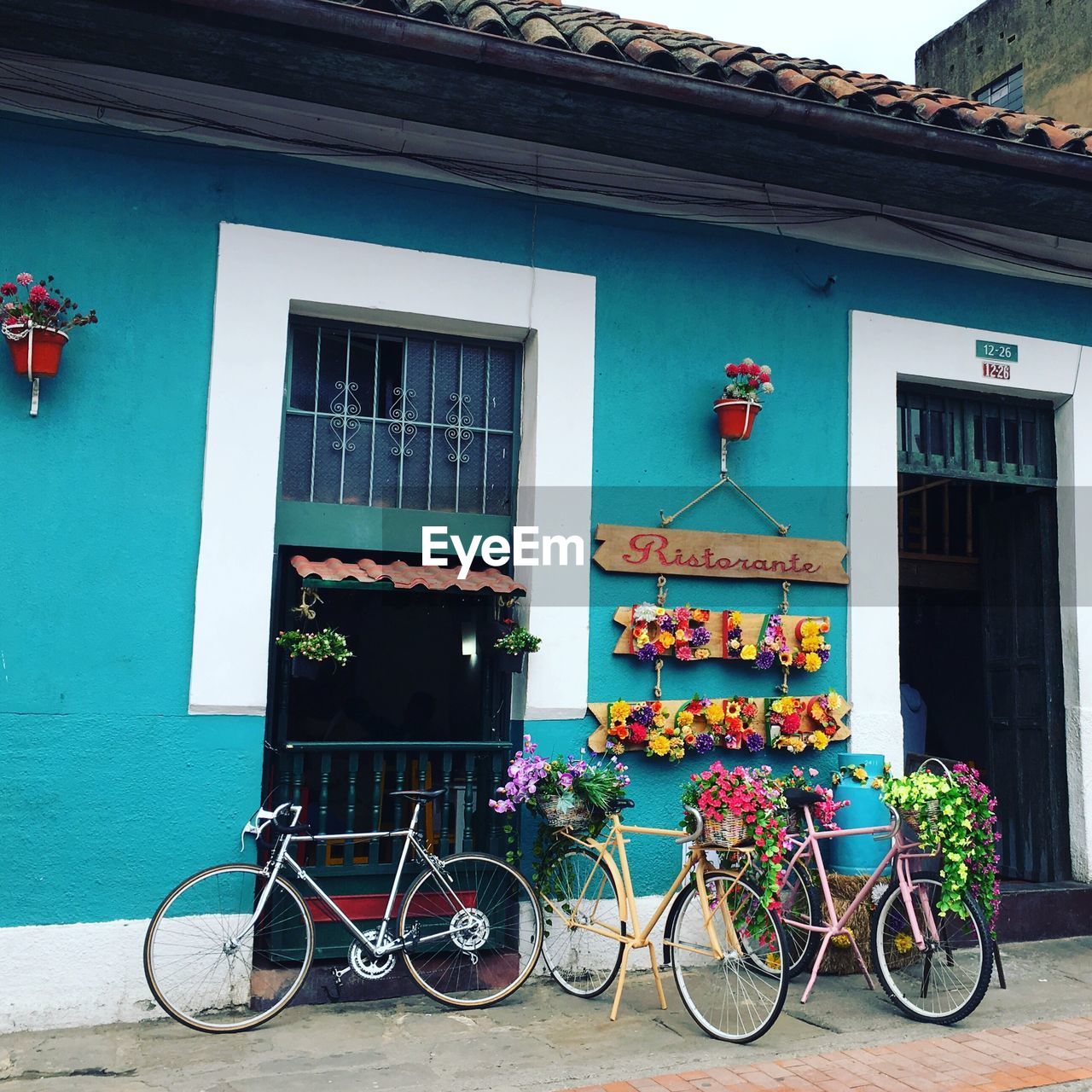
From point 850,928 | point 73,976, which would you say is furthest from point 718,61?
point 73,976

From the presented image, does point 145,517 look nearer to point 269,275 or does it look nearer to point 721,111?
point 269,275

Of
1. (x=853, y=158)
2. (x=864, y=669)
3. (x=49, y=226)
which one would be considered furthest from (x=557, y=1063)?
(x=853, y=158)

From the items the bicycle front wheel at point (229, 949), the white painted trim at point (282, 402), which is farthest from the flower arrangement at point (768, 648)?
the bicycle front wheel at point (229, 949)

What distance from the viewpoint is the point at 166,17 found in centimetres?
492

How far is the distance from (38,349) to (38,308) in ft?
0.62

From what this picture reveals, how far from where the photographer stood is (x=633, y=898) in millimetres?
5480

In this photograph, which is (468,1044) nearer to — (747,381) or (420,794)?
(420,794)

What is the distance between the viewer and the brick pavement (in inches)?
173

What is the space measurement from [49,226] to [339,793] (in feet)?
10.6

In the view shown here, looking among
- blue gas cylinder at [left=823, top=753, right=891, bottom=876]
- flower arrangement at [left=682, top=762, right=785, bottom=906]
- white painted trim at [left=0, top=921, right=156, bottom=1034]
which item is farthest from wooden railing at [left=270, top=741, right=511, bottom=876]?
blue gas cylinder at [left=823, top=753, right=891, bottom=876]

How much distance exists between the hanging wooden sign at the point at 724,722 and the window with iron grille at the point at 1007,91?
9302 millimetres

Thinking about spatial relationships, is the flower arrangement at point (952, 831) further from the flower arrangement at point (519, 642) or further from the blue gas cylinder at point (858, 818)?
the flower arrangement at point (519, 642)

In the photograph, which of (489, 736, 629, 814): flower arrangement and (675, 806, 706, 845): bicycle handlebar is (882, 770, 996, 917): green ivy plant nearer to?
(675, 806, 706, 845): bicycle handlebar

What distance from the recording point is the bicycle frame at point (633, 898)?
5.06 m
